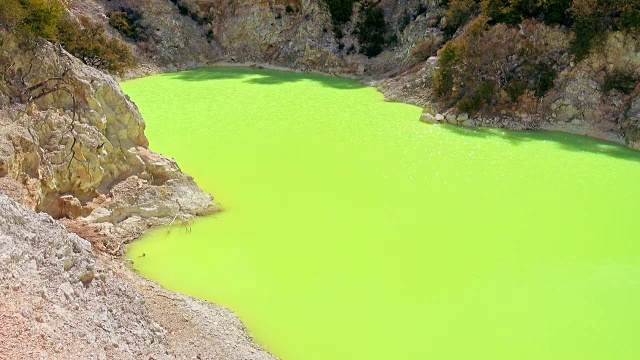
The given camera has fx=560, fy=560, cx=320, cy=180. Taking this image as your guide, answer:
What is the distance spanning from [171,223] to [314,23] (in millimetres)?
23449

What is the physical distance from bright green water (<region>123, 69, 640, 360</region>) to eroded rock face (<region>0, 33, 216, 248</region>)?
2.81ft

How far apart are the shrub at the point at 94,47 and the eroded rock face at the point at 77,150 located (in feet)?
31.3

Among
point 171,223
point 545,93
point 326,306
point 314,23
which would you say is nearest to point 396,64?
point 314,23

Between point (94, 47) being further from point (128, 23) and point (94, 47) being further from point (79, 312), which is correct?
point (79, 312)

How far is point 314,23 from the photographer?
32.4 metres

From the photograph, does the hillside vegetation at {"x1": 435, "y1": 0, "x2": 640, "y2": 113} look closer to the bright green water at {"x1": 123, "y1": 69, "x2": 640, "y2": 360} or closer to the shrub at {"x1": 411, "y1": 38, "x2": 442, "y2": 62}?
the bright green water at {"x1": 123, "y1": 69, "x2": 640, "y2": 360}

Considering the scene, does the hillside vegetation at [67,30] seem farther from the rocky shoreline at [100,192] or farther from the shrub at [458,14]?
the shrub at [458,14]

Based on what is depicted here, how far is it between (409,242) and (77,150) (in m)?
6.65

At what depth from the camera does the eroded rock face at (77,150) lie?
9.77 metres

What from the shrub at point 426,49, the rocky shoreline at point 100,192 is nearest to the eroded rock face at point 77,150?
the rocky shoreline at point 100,192

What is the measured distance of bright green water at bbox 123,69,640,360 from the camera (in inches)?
329

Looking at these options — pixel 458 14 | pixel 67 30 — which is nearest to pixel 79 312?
pixel 67 30

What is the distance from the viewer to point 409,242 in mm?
11102

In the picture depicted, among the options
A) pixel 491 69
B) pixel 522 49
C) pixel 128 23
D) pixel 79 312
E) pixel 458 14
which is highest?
pixel 458 14
